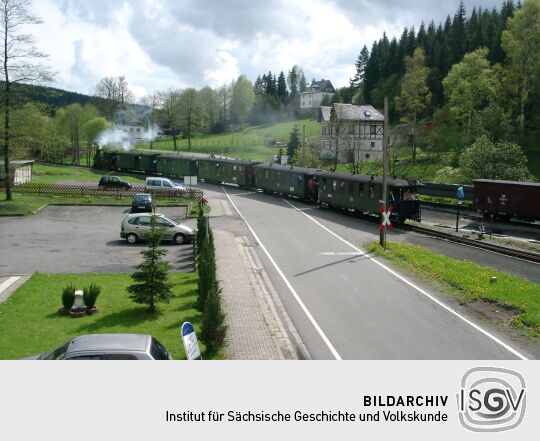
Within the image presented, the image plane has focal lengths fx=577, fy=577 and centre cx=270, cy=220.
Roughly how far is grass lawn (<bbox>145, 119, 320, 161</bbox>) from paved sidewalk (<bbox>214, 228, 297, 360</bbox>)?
75080mm

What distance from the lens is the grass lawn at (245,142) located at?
106506 mm

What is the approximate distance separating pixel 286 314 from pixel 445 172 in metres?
38.7

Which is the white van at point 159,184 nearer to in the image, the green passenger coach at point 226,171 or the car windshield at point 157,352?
the green passenger coach at point 226,171

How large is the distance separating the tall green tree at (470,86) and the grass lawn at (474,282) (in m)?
40.5

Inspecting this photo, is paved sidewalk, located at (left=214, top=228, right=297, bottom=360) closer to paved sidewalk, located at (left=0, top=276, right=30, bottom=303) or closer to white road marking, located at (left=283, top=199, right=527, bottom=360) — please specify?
white road marking, located at (left=283, top=199, right=527, bottom=360)

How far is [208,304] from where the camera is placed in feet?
41.4

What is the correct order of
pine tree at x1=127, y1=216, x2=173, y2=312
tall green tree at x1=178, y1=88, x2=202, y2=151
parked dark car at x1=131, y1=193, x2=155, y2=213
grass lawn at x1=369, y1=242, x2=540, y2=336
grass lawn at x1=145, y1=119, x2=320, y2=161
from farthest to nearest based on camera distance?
tall green tree at x1=178, y1=88, x2=202, y2=151, grass lawn at x1=145, y1=119, x2=320, y2=161, parked dark car at x1=131, y1=193, x2=155, y2=213, grass lawn at x1=369, y1=242, x2=540, y2=336, pine tree at x1=127, y1=216, x2=173, y2=312

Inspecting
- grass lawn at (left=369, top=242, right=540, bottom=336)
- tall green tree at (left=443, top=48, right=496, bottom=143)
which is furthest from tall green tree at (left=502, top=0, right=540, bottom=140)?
grass lawn at (left=369, top=242, right=540, bottom=336)

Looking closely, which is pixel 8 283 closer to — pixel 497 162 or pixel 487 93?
pixel 497 162

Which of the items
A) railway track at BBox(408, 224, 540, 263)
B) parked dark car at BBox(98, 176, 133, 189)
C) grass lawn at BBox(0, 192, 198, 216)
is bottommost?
railway track at BBox(408, 224, 540, 263)

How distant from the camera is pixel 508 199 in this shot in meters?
36.2

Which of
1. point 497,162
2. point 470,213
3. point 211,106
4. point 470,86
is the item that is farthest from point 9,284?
point 211,106

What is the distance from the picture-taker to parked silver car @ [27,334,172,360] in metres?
9.82

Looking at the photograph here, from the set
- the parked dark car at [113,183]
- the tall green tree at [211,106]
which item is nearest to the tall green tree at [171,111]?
the tall green tree at [211,106]
